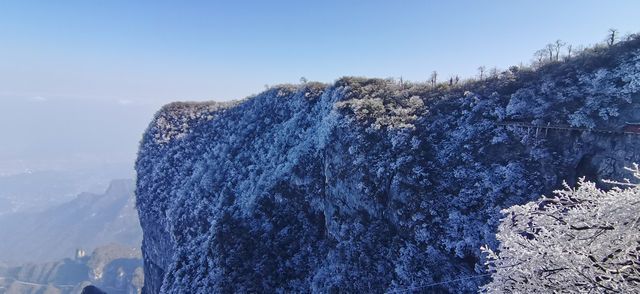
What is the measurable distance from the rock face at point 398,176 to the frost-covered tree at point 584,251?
958cm

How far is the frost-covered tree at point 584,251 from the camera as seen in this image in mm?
6879

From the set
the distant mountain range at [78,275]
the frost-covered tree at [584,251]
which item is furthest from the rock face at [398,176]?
the distant mountain range at [78,275]

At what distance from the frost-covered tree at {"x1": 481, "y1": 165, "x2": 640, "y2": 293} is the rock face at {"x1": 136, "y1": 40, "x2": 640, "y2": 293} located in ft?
31.4

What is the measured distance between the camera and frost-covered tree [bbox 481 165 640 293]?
6.88 metres

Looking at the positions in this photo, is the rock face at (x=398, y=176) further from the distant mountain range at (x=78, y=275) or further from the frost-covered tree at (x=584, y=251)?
the distant mountain range at (x=78, y=275)

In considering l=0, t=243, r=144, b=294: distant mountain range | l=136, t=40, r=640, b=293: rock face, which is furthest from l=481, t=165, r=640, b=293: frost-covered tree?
l=0, t=243, r=144, b=294: distant mountain range

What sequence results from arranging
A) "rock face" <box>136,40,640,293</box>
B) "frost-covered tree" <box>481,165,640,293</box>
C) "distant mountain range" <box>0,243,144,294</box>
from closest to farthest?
1. "frost-covered tree" <box>481,165,640,293</box>
2. "rock face" <box>136,40,640,293</box>
3. "distant mountain range" <box>0,243,144,294</box>

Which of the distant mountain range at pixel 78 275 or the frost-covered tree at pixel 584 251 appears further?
the distant mountain range at pixel 78 275

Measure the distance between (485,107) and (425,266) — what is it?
1379cm

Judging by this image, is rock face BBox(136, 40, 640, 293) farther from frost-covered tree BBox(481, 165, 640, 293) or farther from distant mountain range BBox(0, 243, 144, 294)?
distant mountain range BBox(0, 243, 144, 294)

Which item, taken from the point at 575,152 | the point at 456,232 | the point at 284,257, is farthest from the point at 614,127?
the point at 284,257

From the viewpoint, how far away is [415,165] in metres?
22.7

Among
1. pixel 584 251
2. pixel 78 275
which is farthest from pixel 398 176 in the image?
pixel 78 275

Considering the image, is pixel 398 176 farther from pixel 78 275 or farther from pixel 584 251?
pixel 78 275
